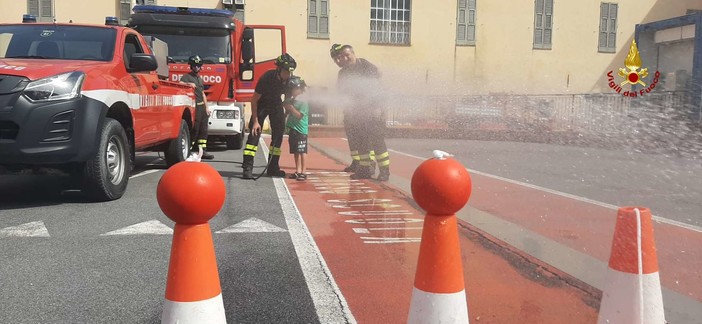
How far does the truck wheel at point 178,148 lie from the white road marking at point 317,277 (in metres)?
3.67

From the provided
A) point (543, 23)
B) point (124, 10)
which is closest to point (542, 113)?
point (543, 23)

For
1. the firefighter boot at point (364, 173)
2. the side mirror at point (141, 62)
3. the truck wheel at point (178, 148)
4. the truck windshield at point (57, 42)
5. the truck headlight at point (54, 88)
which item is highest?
the truck windshield at point (57, 42)

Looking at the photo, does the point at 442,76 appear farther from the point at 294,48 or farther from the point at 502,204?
the point at 502,204

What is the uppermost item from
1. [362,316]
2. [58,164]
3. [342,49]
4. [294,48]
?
[294,48]

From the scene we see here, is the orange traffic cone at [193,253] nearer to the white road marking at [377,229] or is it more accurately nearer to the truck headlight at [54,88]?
the white road marking at [377,229]

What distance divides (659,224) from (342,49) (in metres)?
4.25

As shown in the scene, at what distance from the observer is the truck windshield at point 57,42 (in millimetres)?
6379

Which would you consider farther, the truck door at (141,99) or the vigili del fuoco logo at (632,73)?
the vigili del fuoco logo at (632,73)

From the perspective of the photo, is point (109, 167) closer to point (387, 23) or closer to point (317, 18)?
point (317, 18)

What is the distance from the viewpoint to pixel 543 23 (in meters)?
28.6

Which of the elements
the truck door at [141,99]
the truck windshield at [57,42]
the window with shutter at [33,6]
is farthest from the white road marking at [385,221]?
the window with shutter at [33,6]

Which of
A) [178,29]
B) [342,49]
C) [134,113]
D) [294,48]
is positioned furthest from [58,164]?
[294,48]

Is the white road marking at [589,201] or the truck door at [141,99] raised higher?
the truck door at [141,99]

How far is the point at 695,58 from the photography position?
23375mm
